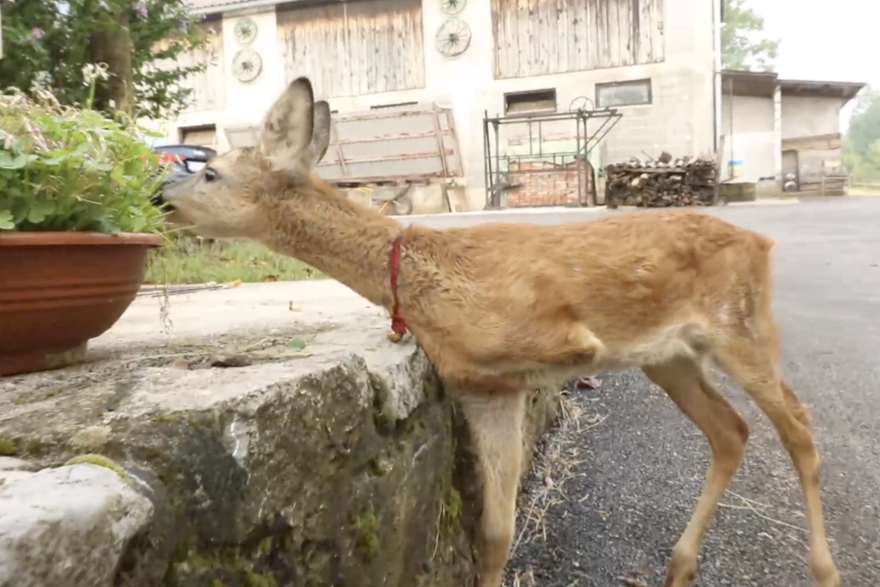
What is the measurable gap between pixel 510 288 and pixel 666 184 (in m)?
16.4

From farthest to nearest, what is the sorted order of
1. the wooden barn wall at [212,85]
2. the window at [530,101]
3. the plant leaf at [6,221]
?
the wooden barn wall at [212,85] → the window at [530,101] → the plant leaf at [6,221]

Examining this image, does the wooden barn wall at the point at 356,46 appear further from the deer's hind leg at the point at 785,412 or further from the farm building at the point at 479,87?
the deer's hind leg at the point at 785,412

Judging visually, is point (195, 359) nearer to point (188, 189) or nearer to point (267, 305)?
point (188, 189)

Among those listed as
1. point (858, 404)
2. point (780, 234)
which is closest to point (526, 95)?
point (780, 234)

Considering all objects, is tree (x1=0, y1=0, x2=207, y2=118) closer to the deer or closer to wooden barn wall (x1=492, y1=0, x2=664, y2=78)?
the deer

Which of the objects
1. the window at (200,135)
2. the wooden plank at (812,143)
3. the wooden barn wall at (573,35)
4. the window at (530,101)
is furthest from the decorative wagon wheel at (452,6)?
the wooden plank at (812,143)

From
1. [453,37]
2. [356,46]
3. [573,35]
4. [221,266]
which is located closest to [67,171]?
[221,266]

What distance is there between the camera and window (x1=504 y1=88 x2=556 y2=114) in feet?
72.0

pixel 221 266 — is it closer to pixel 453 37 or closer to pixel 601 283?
pixel 601 283

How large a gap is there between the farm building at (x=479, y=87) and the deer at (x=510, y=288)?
16680 millimetres

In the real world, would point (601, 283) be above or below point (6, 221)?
below

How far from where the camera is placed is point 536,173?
65.7 feet

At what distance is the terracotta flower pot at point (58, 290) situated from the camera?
1.90 m

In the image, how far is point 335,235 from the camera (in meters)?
2.72
